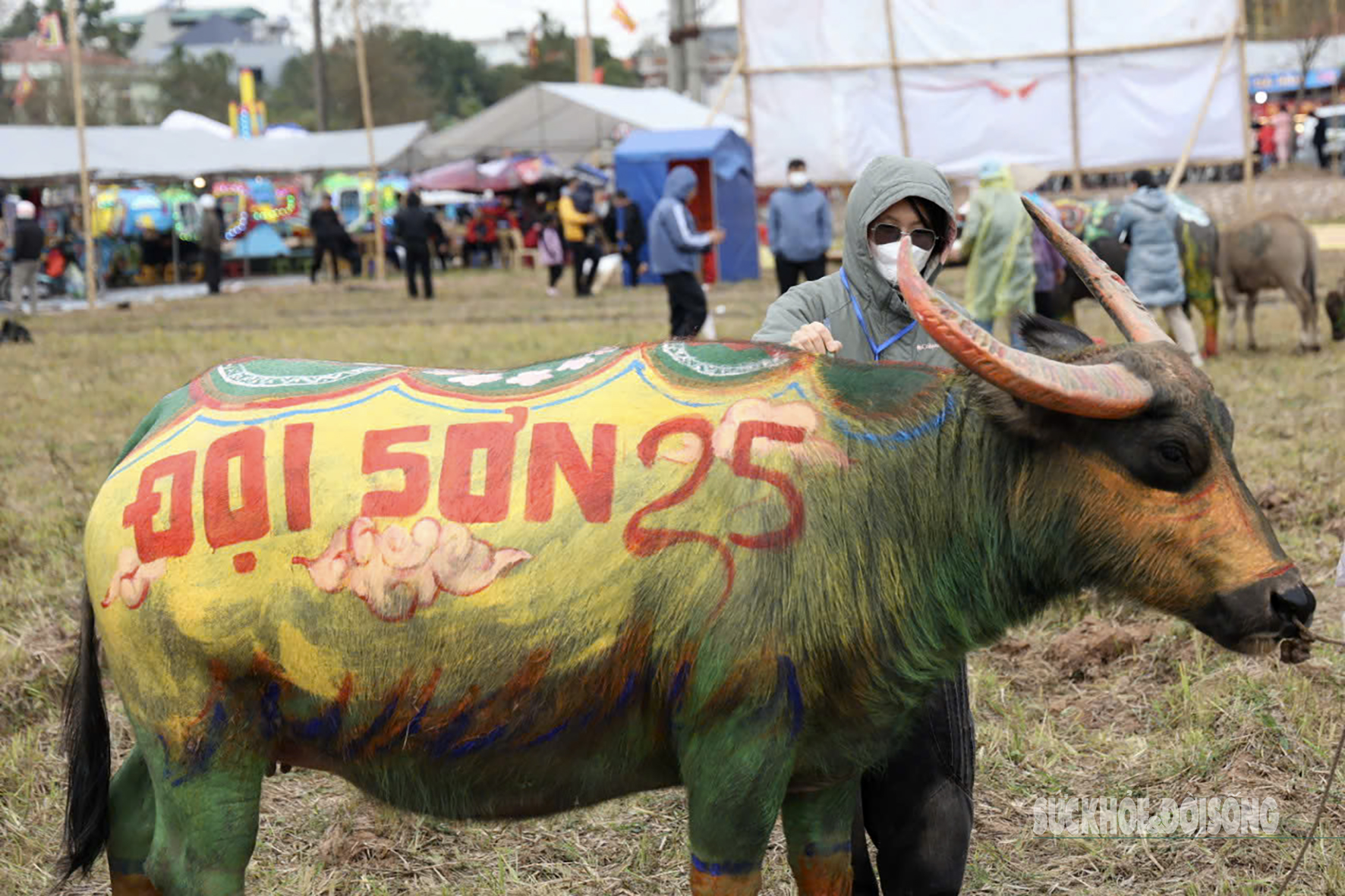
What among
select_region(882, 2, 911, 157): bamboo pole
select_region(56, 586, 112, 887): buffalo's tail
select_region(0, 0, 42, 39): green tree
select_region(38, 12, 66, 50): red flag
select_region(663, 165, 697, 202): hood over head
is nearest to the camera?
select_region(56, 586, 112, 887): buffalo's tail

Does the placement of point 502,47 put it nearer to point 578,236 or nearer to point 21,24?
point 21,24

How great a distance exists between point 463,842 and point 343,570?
1794 millimetres

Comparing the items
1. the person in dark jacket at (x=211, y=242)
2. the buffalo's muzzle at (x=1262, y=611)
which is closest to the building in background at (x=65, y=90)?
the person in dark jacket at (x=211, y=242)

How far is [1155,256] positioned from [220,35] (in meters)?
117

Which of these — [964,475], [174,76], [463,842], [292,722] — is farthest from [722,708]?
[174,76]

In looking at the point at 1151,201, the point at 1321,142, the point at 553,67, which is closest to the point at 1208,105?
the point at 1151,201

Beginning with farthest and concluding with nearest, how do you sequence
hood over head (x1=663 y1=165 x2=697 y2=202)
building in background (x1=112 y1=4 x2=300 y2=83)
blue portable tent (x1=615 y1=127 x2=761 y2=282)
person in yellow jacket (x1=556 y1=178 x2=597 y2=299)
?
1. building in background (x1=112 y1=4 x2=300 y2=83)
2. blue portable tent (x1=615 y1=127 x2=761 y2=282)
3. person in yellow jacket (x1=556 y1=178 x2=597 y2=299)
4. hood over head (x1=663 y1=165 x2=697 y2=202)

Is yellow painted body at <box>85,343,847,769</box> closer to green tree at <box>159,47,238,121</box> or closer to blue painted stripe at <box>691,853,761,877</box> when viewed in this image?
blue painted stripe at <box>691,853,761,877</box>

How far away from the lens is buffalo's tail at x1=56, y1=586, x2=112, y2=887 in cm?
309

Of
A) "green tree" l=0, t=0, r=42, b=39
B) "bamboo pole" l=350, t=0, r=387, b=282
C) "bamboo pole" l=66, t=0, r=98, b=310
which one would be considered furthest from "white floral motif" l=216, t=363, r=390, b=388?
"green tree" l=0, t=0, r=42, b=39

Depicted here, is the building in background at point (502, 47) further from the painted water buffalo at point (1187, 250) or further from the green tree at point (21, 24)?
the painted water buffalo at point (1187, 250)

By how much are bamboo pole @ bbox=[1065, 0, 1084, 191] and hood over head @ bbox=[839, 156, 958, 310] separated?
17091 mm

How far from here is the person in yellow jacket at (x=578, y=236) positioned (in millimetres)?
20625

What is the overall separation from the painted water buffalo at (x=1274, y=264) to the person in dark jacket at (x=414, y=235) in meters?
11.9
